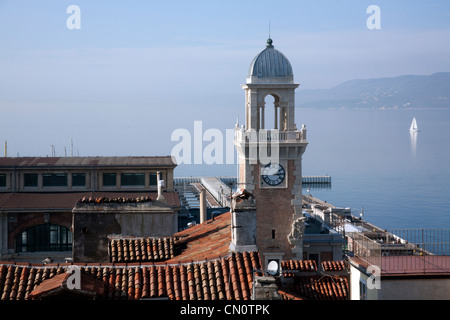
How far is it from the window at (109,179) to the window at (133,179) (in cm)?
67

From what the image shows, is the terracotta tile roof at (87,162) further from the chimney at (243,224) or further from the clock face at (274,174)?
the chimney at (243,224)

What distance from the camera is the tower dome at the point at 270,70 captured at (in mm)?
44812

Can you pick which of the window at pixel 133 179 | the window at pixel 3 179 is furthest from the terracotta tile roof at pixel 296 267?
the window at pixel 3 179

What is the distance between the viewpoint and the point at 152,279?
1702 cm

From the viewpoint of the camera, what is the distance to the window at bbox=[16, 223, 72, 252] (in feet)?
156

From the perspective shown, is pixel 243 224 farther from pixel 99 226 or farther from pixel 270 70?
pixel 270 70

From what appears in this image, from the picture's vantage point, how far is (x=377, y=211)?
12569 centimetres

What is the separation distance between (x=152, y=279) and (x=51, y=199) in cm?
3517

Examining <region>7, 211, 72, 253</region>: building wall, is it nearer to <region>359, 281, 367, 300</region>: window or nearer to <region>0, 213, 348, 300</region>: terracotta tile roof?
<region>0, 213, 348, 300</region>: terracotta tile roof

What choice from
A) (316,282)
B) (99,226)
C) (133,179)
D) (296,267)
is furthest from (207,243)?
(133,179)
